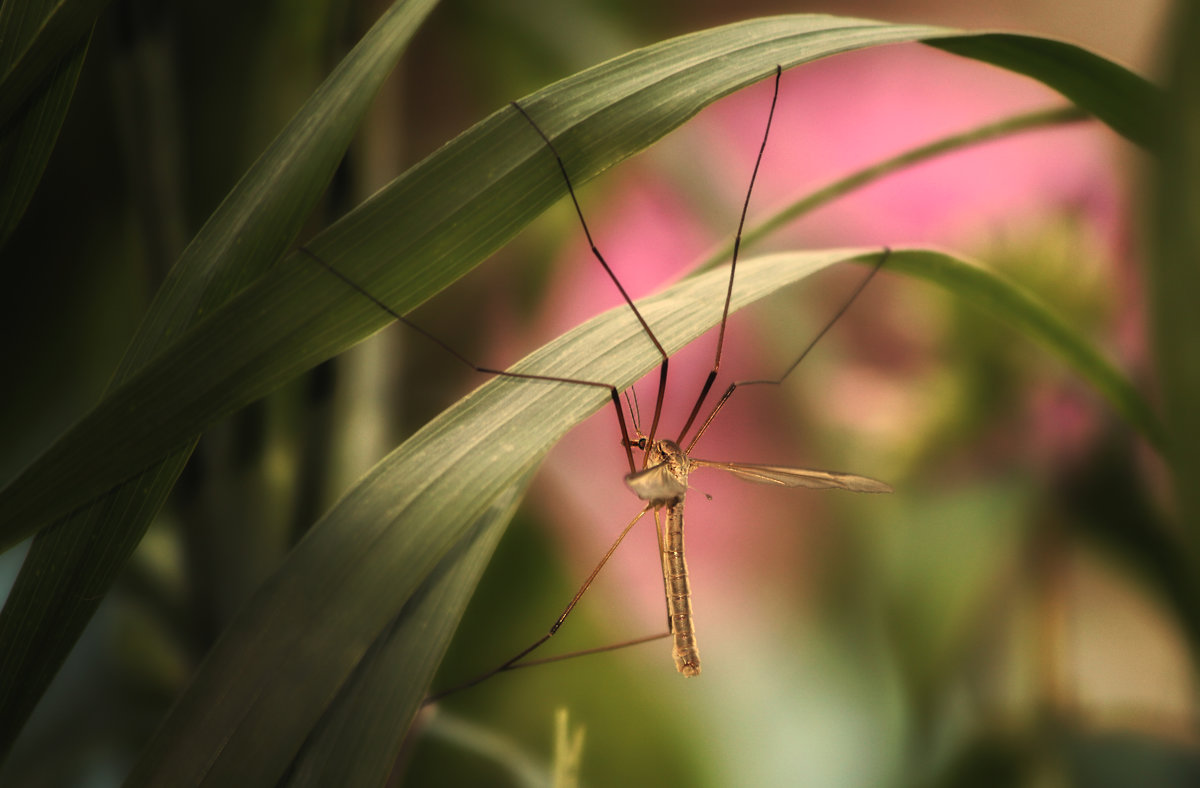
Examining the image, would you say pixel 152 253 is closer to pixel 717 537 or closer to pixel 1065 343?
pixel 717 537

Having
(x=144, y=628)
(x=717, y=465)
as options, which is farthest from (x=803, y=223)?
(x=144, y=628)

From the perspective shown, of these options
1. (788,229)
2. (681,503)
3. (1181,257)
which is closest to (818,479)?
(681,503)

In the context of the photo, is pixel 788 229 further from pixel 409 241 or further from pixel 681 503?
pixel 409 241

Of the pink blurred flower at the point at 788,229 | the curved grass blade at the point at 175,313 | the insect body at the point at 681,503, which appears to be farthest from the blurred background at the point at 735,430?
the curved grass blade at the point at 175,313

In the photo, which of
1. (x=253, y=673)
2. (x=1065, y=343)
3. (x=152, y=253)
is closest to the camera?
(x=253, y=673)

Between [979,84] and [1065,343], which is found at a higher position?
[979,84]
